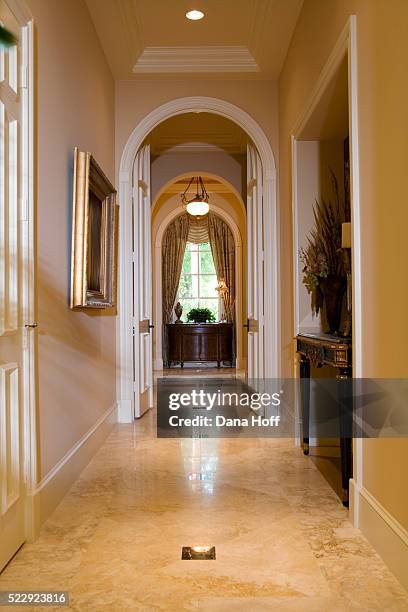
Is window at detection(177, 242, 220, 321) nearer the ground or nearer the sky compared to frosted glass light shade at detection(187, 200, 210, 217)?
nearer the ground

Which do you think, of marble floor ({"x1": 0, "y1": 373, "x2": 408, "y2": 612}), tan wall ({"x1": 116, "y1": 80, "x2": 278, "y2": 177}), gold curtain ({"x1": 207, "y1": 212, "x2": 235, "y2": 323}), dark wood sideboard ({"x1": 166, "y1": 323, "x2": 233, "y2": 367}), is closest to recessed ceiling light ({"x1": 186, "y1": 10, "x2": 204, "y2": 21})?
tan wall ({"x1": 116, "y1": 80, "x2": 278, "y2": 177})

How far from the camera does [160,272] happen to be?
437 inches

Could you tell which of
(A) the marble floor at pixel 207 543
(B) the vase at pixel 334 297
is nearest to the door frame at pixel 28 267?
(A) the marble floor at pixel 207 543

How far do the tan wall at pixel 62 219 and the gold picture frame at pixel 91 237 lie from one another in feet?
0.22

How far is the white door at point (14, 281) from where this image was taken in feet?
8.13

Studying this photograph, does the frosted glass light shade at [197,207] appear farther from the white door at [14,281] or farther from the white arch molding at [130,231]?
the white door at [14,281]

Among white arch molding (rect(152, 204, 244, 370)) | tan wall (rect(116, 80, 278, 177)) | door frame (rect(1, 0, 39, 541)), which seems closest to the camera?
door frame (rect(1, 0, 39, 541))

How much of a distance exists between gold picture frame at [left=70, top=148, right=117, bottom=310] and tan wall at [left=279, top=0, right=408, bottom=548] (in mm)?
1664

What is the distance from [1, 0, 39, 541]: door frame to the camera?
2.75 m

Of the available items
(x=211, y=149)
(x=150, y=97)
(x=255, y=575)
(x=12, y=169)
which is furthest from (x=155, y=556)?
(x=211, y=149)

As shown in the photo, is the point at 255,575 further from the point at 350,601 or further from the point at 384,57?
the point at 384,57

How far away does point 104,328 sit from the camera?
502 cm

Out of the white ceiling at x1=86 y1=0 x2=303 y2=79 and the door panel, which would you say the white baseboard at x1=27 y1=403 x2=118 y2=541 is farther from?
the white ceiling at x1=86 y1=0 x2=303 y2=79

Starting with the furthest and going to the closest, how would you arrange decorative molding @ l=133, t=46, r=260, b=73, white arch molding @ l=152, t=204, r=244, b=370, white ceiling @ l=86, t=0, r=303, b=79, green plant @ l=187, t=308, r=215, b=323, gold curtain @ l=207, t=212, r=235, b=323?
1. gold curtain @ l=207, t=212, r=235, b=323
2. green plant @ l=187, t=308, r=215, b=323
3. white arch molding @ l=152, t=204, r=244, b=370
4. decorative molding @ l=133, t=46, r=260, b=73
5. white ceiling @ l=86, t=0, r=303, b=79
